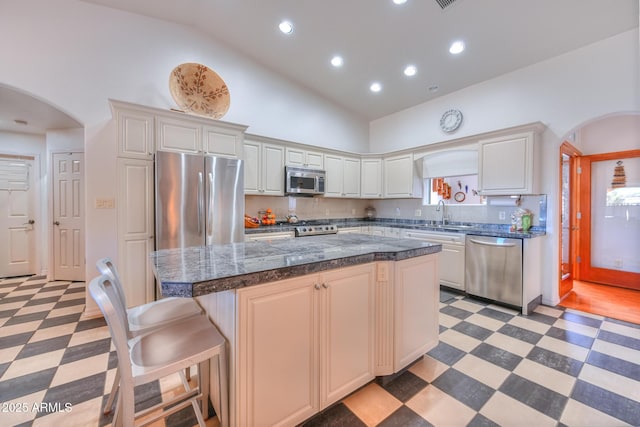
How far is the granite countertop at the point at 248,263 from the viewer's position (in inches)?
41.5

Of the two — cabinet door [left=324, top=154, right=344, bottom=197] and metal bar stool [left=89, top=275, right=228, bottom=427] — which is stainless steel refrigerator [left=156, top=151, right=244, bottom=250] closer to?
metal bar stool [left=89, top=275, right=228, bottom=427]

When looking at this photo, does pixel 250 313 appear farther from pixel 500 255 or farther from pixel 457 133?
pixel 457 133

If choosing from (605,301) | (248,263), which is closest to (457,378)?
(248,263)

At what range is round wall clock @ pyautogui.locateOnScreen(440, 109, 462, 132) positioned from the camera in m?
4.20

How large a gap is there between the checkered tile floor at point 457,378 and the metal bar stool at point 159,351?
0.41 metres

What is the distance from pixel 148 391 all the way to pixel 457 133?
4940 millimetres

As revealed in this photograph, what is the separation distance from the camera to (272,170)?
410 centimetres

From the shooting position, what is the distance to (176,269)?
1.25 metres

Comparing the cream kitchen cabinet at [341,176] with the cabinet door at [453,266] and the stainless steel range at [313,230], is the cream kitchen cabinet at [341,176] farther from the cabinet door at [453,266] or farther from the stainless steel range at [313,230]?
the cabinet door at [453,266]

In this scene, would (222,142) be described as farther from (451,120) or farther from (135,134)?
(451,120)

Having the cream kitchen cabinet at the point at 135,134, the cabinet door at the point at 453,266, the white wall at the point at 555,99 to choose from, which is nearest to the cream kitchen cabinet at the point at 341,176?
the white wall at the point at 555,99

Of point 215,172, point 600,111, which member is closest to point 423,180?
point 600,111

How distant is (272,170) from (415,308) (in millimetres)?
2983

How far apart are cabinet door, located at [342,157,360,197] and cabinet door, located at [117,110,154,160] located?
316cm
